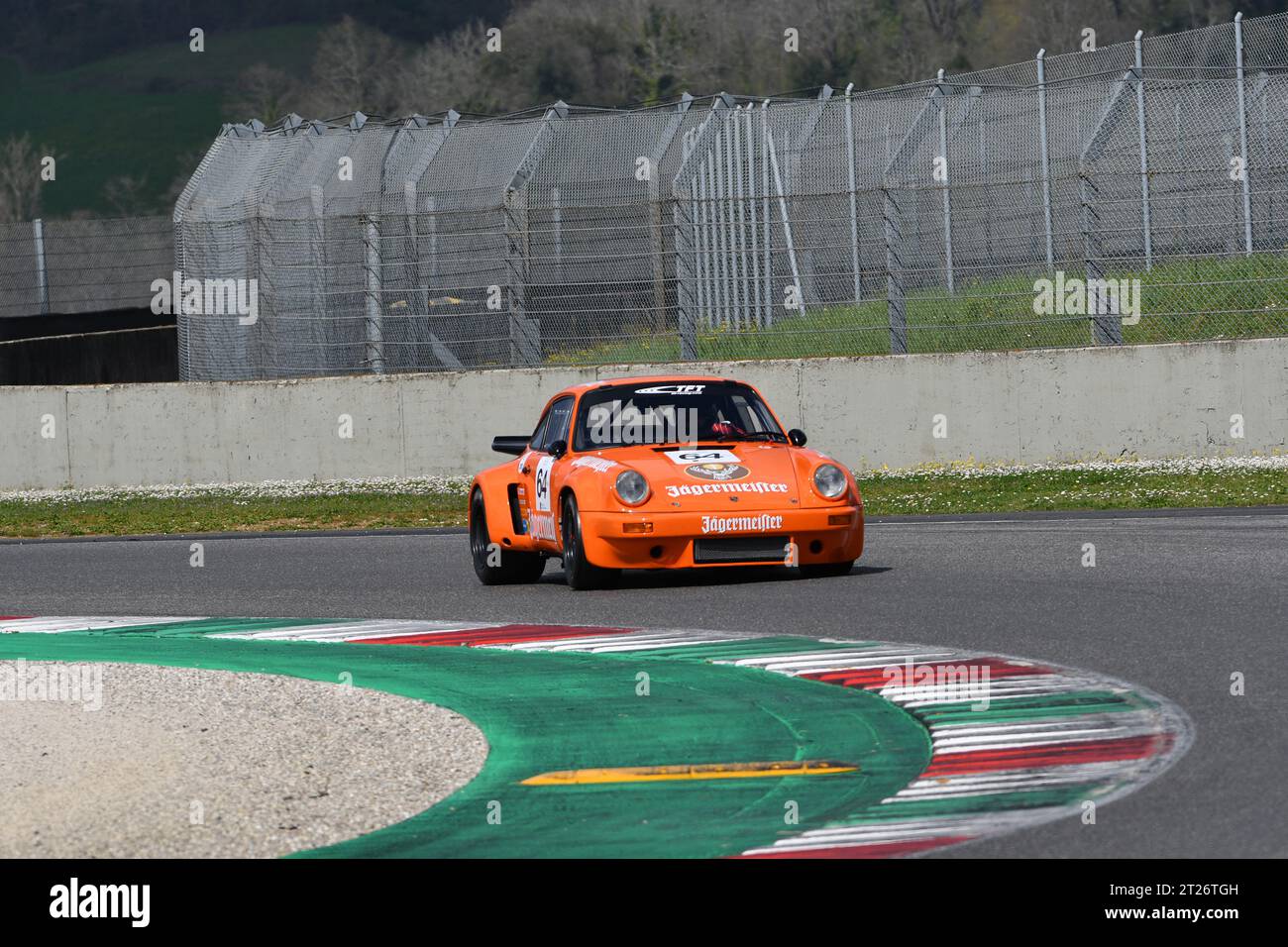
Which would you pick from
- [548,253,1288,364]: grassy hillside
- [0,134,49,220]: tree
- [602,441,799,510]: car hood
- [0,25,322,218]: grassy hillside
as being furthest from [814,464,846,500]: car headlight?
[0,25,322,218]: grassy hillside

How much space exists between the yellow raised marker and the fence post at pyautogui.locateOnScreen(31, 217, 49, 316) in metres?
21.6

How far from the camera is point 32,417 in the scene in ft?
71.9

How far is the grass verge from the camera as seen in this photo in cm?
1680

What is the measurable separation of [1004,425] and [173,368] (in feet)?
56.7

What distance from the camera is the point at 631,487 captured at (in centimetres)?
1153

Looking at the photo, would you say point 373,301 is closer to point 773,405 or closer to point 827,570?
point 773,405

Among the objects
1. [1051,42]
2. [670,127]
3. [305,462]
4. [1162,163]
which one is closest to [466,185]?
[670,127]

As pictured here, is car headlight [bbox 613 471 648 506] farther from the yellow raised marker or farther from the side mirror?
the yellow raised marker

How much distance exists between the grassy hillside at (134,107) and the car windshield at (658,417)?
90387 mm

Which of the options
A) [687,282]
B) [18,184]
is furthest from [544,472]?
[18,184]

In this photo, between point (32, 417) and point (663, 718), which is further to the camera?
point (32, 417)
